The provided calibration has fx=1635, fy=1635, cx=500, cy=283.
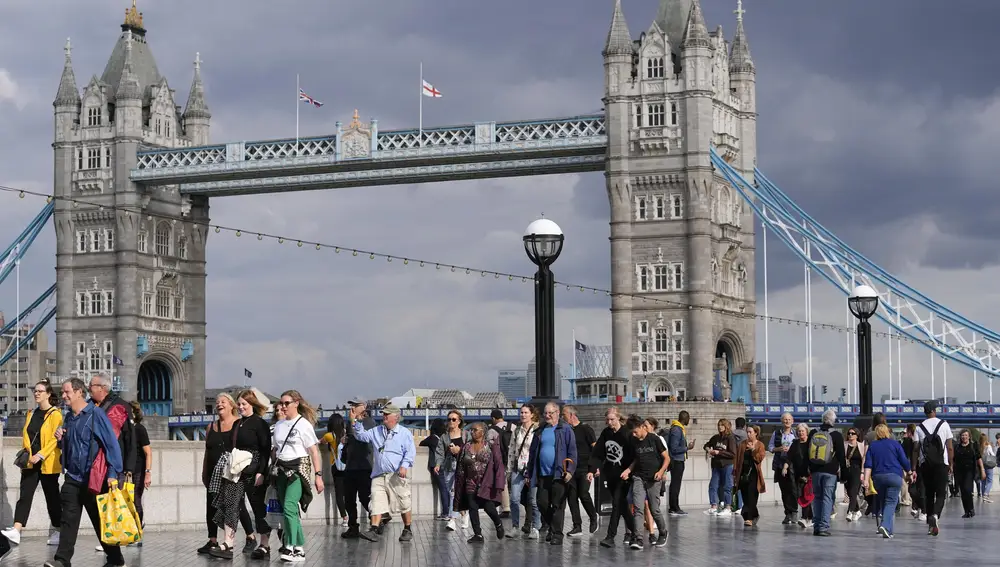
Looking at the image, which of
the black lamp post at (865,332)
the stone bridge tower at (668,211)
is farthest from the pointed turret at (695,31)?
the black lamp post at (865,332)

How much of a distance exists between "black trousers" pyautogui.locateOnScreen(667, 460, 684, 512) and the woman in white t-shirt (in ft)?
30.3

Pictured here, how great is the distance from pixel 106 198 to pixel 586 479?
67.0 meters

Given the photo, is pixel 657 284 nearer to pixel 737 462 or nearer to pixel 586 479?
pixel 737 462

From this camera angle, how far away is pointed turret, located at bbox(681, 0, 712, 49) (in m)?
71.5

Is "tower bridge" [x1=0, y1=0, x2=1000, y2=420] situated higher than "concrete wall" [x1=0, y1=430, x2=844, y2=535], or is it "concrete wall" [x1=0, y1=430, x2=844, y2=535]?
"tower bridge" [x1=0, y1=0, x2=1000, y2=420]

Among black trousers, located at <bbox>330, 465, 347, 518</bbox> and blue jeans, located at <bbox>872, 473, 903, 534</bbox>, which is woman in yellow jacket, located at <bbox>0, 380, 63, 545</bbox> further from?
blue jeans, located at <bbox>872, 473, 903, 534</bbox>

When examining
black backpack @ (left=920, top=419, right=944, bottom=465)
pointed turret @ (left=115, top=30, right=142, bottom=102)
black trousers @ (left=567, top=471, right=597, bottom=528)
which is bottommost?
black trousers @ (left=567, top=471, right=597, bottom=528)

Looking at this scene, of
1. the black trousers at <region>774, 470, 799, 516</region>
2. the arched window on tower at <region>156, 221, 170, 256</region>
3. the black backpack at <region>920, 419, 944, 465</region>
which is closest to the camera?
the black backpack at <region>920, 419, 944, 465</region>

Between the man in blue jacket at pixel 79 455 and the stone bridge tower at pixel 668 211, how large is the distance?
56.6 metres

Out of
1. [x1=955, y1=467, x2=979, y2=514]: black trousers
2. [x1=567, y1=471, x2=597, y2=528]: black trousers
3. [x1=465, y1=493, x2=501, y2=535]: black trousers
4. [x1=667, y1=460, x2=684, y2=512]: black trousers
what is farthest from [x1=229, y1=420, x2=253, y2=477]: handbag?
[x1=955, y1=467, x2=979, y2=514]: black trousers

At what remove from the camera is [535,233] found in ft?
75.9

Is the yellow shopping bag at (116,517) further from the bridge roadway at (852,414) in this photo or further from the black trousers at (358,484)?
the bridge roadway at (852,414)

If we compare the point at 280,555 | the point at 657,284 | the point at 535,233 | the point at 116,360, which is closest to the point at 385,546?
the point at 280,555

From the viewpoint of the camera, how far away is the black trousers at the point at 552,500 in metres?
19.0
